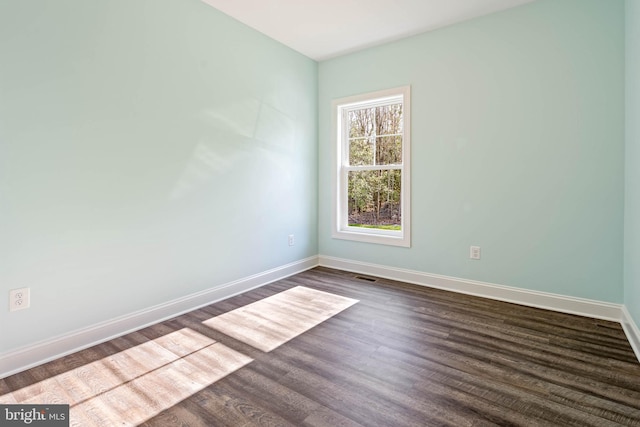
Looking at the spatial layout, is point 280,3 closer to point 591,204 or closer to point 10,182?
point 10,182

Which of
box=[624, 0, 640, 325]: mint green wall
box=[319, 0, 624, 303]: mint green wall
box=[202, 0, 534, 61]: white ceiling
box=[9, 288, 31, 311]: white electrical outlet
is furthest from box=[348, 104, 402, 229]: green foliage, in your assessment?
box=[9, 288, 31, 311]: white electrical outlet

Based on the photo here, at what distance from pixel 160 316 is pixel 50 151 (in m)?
1.41

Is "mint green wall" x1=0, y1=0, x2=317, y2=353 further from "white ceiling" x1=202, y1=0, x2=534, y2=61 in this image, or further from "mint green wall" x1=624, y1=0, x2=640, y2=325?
"mint green wall" x1=624, y1=0, x2=640, y2=325

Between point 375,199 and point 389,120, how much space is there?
94cm

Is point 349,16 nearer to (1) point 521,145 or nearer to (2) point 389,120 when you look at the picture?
(2) point 389,120

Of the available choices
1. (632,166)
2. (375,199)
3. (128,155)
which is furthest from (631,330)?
(128,155)

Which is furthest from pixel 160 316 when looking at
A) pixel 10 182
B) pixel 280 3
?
pixel 280 3

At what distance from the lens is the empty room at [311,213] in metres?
1.82

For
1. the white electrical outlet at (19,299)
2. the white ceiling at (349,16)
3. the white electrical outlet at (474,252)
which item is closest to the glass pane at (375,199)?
the white electrical outlet at (474,252)

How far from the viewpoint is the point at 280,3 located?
2875 millimetres

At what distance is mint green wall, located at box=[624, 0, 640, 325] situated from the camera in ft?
7.16

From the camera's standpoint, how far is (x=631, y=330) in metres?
2.30

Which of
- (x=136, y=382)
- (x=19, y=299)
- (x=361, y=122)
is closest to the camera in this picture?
(x=136, y=382)

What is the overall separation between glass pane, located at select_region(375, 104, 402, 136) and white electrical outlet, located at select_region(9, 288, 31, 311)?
11.3ft
